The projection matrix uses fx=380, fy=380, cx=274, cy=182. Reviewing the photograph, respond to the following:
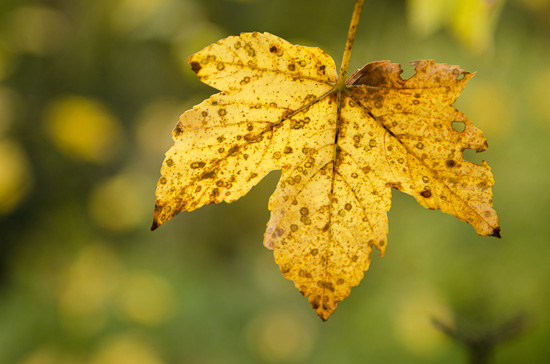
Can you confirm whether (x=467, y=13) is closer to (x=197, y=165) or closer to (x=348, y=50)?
(x=348, y=50)

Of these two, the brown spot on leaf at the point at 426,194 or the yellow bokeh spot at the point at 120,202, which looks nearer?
the brown spot on leaf at the point at 426,194

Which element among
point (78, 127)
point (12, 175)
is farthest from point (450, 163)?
point (12, 175)

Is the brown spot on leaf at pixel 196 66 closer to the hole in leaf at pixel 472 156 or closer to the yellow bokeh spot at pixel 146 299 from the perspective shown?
the yellow bokeh spot at pixel 146 299

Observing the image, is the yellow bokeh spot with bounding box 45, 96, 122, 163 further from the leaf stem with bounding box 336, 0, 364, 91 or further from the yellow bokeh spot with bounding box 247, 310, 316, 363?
the leaf stem with bounding box 336, 0, 364, 91

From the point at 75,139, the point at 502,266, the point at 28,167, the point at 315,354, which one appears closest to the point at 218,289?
the point at 315,354

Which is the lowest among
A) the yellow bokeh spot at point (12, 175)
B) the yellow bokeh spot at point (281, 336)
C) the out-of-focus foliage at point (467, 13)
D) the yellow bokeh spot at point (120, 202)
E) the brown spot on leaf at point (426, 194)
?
the yellow bokeh spot at point (281, 336)

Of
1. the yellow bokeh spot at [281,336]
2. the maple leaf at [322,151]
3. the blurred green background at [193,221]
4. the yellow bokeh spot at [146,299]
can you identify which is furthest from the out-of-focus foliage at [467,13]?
the yellow bokeh spot at [146,299]

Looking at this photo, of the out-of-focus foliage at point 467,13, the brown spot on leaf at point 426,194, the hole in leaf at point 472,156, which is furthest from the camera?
the hole in leaf at point 472,156

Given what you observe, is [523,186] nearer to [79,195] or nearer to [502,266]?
[502,266]
